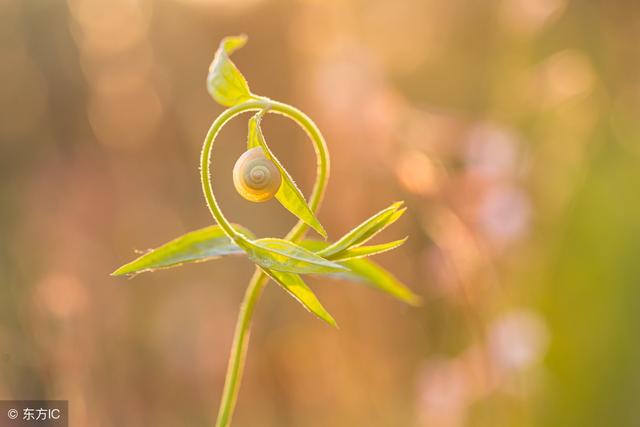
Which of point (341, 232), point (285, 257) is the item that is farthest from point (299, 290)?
point (341, 232)

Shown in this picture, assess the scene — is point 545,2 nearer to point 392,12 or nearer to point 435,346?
point 435,346

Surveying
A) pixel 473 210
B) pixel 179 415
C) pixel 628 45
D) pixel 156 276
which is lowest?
pixel 179 415

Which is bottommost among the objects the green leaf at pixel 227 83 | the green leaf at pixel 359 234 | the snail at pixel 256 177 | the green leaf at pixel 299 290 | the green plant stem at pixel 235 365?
the green plant stem at pixel 235 365

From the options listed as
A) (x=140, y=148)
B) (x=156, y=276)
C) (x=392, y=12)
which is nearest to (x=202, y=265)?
(x=156, y=276)

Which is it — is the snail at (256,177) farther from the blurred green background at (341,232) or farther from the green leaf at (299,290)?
the blurred green background at (341,232)

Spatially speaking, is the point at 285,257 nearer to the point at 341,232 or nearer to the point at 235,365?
the point at 235,365

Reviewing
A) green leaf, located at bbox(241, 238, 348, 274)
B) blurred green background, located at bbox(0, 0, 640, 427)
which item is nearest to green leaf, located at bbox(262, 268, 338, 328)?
green leaf, located at bbox(241, 238, 348, 274)

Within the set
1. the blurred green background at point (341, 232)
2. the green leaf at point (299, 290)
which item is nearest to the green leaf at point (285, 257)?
the green leaf at point (299, 290)

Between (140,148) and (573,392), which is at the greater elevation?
(140,148)
